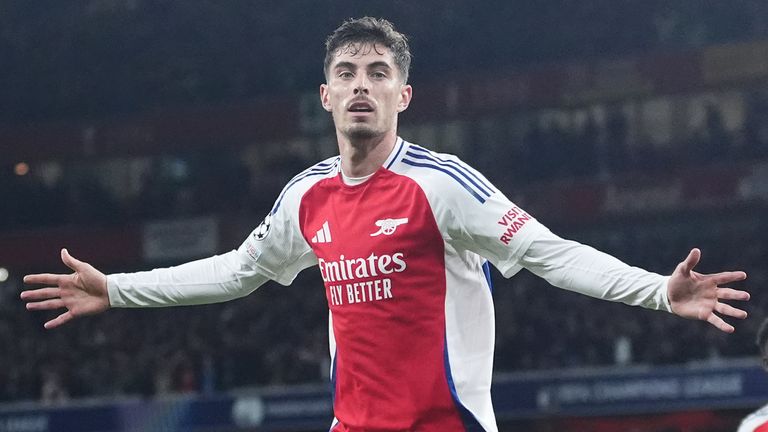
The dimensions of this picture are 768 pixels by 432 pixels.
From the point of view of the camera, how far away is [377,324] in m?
3.94

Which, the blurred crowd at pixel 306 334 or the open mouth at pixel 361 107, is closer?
the open mouth at pixel 361 107

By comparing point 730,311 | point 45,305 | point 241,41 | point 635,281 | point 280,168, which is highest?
point 241,41

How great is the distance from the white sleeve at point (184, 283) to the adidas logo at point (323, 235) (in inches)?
15.3

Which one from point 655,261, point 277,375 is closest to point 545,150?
point 655,261

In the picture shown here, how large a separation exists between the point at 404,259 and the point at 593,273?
62 centimetres

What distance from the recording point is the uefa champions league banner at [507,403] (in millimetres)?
14039

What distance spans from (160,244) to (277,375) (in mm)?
6156

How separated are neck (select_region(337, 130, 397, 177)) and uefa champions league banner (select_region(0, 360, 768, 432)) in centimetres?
1065

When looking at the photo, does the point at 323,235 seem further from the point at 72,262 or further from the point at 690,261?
the point at 690,261

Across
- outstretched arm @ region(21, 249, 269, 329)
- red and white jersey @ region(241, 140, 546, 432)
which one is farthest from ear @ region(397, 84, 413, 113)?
outstretched arm @ region(21, 249, 269, 329)

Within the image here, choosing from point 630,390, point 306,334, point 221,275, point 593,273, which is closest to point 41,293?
point 221,275

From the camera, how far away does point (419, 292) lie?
392cm

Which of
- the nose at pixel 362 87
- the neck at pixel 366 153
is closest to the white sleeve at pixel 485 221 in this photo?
the neck at pixel 366 153

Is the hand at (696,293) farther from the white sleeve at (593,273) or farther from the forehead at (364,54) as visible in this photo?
the forehead at (364,54)
